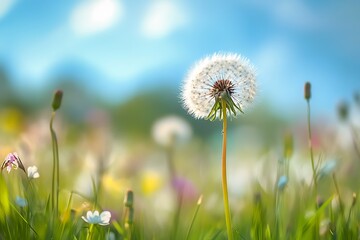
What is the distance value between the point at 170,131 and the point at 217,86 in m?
1.39

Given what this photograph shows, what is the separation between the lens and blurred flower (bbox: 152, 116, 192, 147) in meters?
2.59

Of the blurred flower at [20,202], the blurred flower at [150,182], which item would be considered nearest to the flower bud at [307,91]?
the blurred flower at [20,202]

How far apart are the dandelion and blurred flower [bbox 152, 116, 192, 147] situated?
4.25ft

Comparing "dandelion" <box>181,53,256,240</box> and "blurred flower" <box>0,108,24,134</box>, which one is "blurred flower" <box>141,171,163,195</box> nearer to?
"dandelion" <box>181,53,256,240</box>

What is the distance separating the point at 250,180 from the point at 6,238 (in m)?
0.94

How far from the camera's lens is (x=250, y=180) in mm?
2002

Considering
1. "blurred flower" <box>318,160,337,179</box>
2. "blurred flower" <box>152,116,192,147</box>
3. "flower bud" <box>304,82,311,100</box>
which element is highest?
"flower bud" <box>304,82,311,100</box>

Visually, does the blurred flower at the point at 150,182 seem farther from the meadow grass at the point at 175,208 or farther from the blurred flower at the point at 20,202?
the blurred flower at the point at 20,202

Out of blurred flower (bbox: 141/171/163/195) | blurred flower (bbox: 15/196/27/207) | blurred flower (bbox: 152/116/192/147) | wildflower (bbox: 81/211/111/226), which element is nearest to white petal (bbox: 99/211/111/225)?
wildflower (bbox: 81/211/111/226)

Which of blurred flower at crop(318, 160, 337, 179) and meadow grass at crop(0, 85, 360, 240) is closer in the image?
meadow grass at crop(0, 85, 360, 240)

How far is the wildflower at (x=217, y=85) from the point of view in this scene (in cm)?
123

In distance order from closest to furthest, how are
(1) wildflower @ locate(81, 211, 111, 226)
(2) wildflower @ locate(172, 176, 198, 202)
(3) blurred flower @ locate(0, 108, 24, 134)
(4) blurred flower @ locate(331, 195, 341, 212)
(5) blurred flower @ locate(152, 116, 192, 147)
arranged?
(1) wildflower @ locate(81, 211, 111, 226), (4) blurred flower @ locate(331, 195, 341, 212), (2) wildflower @ locate(172, 176, 198, 202), (5) blurred flower @ locate(152, 116, 192, 147), (3) blurred flower @ locate(0, 108, 24, 134)

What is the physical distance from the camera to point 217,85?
123cm

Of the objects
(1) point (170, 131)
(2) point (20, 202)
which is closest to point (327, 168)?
(2) point (20, 202)
